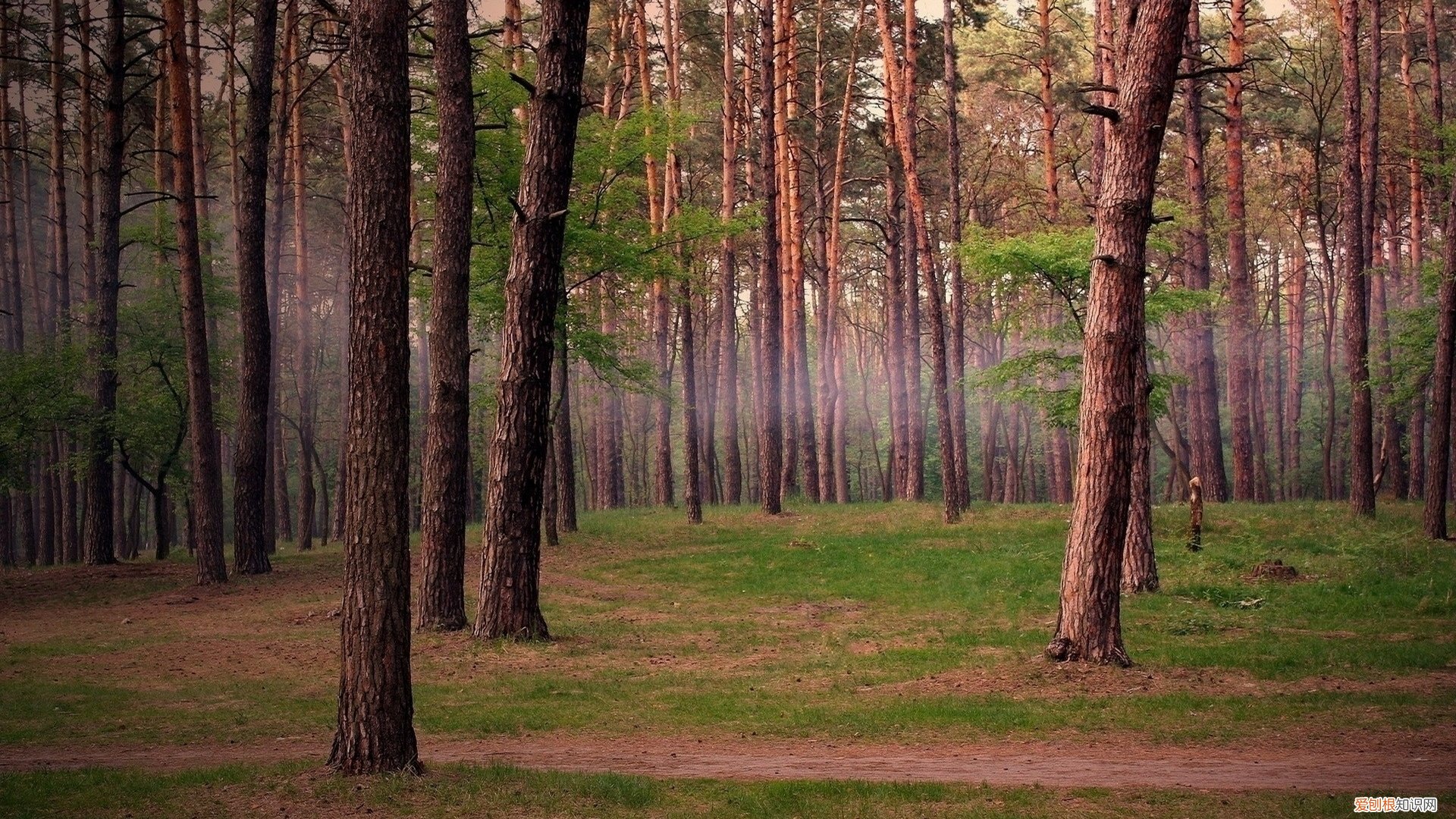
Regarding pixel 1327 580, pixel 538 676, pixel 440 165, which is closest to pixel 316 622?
pixel 538 676

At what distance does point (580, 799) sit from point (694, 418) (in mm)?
21368

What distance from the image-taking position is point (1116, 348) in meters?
10.9

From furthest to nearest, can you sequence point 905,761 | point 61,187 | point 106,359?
point 61,187
point 106,359
point 905,761

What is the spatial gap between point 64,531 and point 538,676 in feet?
95.4

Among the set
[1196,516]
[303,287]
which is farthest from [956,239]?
[303,287]

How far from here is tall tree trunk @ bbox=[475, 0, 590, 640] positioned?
500 inches

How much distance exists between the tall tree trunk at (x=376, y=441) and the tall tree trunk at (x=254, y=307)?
13708 millimetres

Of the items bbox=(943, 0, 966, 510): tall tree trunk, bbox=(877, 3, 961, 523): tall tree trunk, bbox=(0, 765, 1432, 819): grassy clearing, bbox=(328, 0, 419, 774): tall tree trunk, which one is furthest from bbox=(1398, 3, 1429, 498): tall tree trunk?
bbox=(328, 0, 419, 774): tall tree trunk

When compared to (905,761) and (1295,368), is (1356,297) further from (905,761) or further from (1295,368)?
(1295,368)

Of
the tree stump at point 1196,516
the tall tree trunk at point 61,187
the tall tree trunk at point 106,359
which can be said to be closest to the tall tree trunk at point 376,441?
the tree stump at point 1196,516

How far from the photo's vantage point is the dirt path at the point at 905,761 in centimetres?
745

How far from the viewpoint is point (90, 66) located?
33.0 metres

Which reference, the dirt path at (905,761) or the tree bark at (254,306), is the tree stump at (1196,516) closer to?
the dirt path at (905,761)

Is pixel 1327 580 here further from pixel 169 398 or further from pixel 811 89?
pixel 811 89
